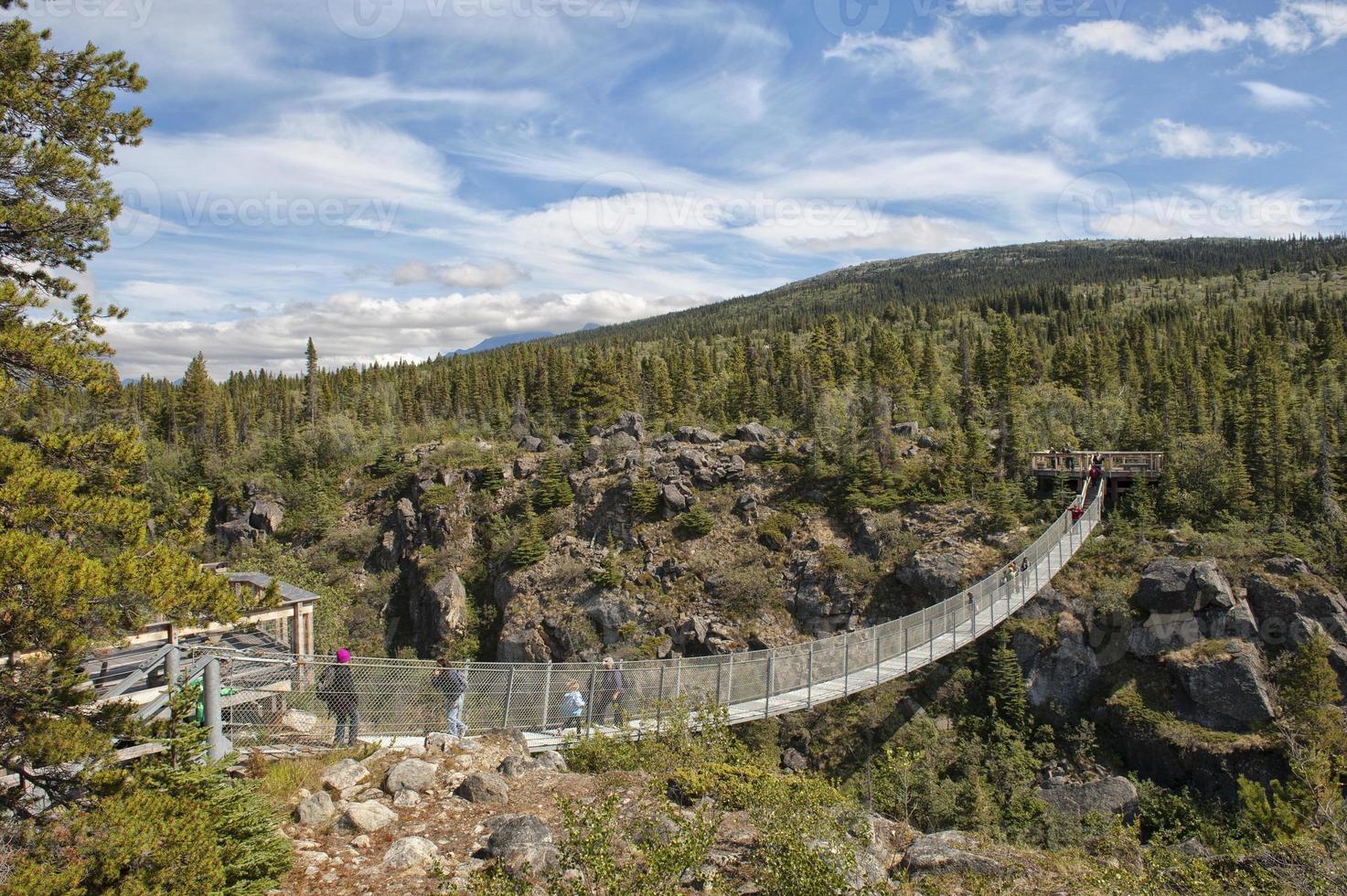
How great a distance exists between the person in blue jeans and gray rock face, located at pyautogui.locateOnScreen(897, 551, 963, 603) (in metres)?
18.9

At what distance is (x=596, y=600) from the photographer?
102ft

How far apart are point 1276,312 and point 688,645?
220 ft

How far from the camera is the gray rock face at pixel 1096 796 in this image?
711 inches

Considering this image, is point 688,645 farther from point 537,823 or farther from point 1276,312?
point 1276,312

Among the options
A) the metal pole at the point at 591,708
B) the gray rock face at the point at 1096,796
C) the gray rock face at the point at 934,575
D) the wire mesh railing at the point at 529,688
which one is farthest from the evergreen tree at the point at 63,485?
the gray rock face at the point at 934,575

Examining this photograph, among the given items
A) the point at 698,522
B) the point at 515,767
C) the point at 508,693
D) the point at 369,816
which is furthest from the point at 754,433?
the point at 369,816

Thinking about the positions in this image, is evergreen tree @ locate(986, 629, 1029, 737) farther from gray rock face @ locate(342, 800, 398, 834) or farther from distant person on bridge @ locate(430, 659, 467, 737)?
gray rock face @ locate(342, 800, 398, 834)

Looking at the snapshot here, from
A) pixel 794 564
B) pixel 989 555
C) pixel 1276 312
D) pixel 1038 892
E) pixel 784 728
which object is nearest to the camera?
pixel 1038 892

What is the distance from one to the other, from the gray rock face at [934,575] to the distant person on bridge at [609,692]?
18.1m

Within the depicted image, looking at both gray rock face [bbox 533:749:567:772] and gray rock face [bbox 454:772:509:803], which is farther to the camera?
gray rock face [bbox 533:749:567:772]

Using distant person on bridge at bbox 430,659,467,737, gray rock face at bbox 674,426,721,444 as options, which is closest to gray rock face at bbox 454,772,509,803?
distant person on bridge at bbox 430,659,467,737

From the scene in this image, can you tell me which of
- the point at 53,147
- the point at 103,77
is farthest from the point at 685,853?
the point at 103,77

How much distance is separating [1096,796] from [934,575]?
9.29m

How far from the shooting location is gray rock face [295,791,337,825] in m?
6.72
